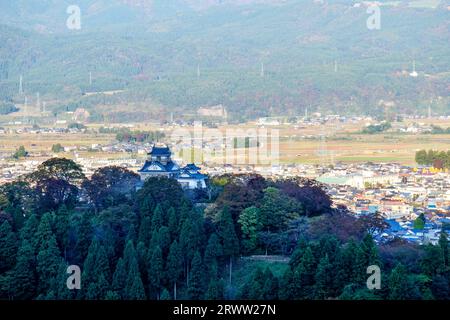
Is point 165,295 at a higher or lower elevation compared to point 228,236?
lower

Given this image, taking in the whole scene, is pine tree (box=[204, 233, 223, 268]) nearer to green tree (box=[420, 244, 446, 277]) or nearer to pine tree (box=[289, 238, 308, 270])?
pine tree (box=[289, 238, 308, 270])

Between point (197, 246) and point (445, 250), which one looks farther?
point (197, 246)

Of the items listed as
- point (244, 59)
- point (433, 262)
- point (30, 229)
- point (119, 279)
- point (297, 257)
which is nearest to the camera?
point (433, 262)

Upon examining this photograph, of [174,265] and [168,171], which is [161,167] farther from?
[174,265]

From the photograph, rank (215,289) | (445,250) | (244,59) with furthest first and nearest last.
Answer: (244,59) < (445,250) < (215,289)

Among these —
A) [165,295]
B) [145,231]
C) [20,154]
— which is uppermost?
[20,154]

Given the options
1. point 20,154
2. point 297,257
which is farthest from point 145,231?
point 20,154

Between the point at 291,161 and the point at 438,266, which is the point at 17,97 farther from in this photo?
the point at 438,266
